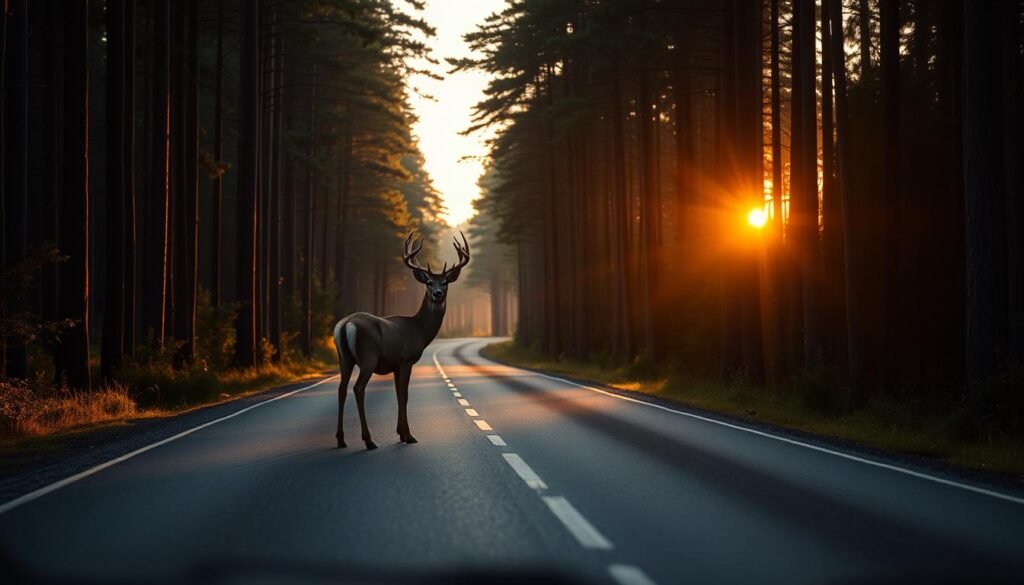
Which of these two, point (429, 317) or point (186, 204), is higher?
point (186, 204)

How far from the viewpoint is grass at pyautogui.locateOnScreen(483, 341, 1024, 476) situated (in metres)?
11.1

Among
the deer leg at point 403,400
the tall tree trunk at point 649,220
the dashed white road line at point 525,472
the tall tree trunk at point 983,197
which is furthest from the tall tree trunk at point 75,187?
the tall tree trunk at point 649,220

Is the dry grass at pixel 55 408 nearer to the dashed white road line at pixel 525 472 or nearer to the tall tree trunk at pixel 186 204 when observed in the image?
the tall tree trunk at pixel 186 204

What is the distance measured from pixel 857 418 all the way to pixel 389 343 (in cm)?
847

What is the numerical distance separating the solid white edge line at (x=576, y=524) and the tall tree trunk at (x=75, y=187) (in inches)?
522

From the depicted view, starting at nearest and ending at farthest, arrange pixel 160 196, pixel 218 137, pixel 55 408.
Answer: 1. pixel 55 408
2. pixel 160 196
3. pixel 218 137

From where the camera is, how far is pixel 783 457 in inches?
416

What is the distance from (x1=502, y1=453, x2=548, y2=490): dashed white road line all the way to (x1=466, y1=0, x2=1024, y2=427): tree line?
6865 millimetres

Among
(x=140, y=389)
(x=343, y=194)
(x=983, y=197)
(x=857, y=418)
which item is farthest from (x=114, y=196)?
(x=343, y=194)

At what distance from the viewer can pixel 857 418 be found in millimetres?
15289

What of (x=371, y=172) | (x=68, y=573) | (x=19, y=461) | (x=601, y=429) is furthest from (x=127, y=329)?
(x=371, y=172)

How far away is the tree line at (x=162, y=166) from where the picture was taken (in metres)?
17.6

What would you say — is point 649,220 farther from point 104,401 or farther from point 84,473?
point 84,473

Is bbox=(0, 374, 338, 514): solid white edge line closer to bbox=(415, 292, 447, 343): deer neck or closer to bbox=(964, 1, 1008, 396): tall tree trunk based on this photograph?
bbox=(415, 292, 447, 343): deer neck
